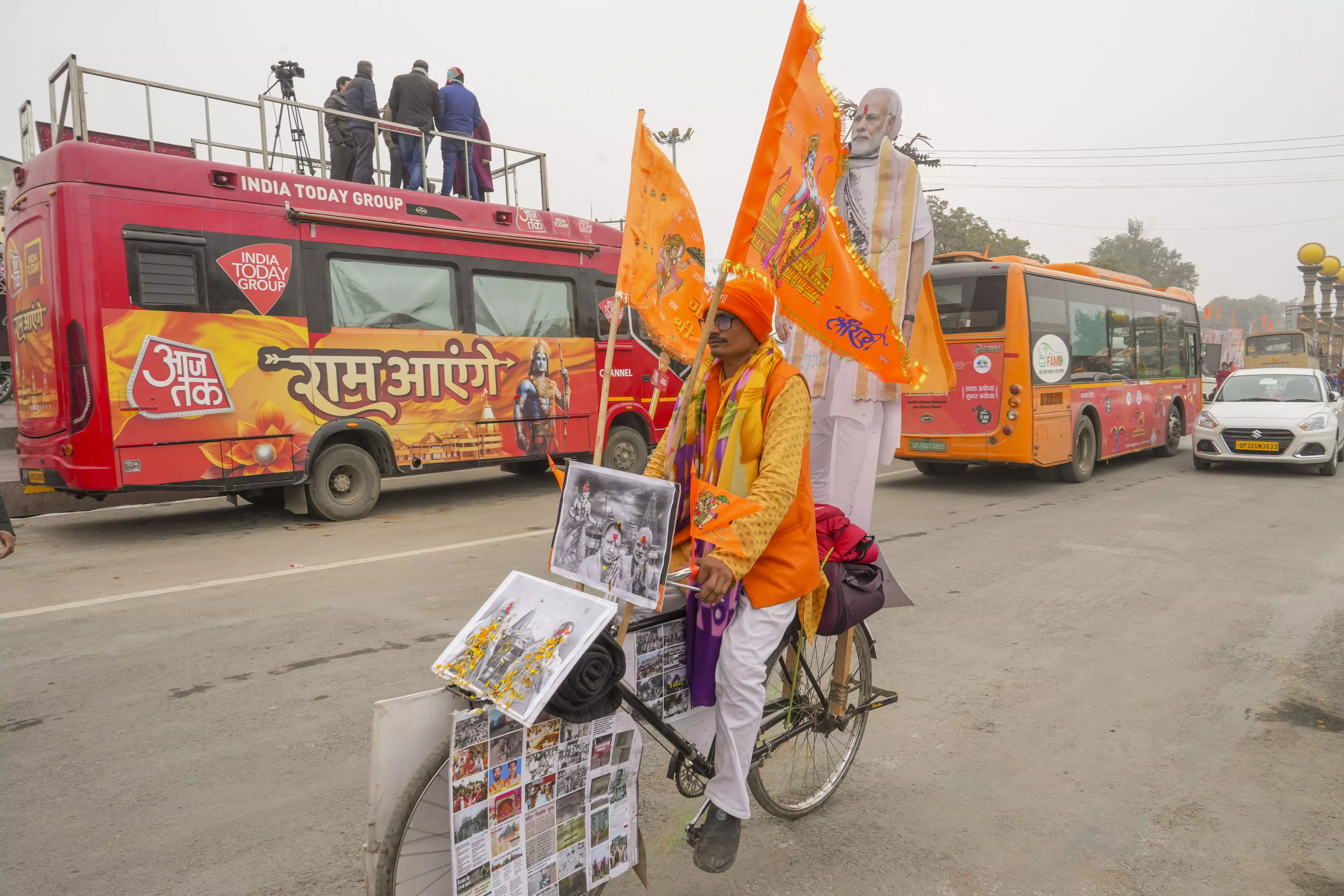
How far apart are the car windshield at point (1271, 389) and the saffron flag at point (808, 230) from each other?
13051mm

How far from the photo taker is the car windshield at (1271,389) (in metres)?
12.9

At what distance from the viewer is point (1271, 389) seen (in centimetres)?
1314

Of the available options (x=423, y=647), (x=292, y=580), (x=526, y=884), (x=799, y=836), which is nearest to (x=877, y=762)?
(x=799, y=836)

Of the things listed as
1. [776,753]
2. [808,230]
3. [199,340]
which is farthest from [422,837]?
[199,340]

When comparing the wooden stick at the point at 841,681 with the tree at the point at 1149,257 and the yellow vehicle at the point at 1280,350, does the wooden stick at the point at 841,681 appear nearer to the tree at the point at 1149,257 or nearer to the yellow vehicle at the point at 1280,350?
the yellow vehicle at the point at 1280,350

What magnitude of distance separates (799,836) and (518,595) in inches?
57.4

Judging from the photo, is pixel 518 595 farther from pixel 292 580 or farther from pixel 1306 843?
pixel 292 580

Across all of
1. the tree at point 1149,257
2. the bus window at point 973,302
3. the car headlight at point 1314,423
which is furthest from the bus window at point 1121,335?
the tree at point 1149,257

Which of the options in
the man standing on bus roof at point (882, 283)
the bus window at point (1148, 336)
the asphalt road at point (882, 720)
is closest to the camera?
the asphalt road at point (882, 720)

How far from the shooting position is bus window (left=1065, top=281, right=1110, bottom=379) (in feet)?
38.1

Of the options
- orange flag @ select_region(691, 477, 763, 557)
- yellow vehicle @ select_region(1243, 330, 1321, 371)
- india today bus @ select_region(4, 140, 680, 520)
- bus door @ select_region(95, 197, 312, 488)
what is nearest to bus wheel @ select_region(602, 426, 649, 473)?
india today bus @ select_region(4, 140, 680, 520)

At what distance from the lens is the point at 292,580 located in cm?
636

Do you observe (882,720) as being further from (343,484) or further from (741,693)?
(343,484)

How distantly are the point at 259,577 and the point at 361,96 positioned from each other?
6626 millimetres
